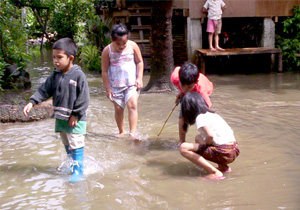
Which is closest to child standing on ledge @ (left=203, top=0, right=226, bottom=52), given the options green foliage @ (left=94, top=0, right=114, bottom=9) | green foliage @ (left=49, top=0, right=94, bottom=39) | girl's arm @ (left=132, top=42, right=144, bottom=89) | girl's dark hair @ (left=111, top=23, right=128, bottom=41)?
green foliage @ (left=94, top=0, right=114, bottom=9)

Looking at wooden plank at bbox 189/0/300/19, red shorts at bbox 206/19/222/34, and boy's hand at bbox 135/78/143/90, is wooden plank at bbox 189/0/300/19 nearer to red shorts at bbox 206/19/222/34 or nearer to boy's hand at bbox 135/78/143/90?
red shorts at bbox 206/19/222/34

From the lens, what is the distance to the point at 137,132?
5617 mm

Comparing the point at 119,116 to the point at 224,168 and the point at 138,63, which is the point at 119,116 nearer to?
the point at 138,63

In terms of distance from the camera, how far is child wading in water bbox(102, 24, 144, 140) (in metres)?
5.08

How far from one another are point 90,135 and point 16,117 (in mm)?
1558

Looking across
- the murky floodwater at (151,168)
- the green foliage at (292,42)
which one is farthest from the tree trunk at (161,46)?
the green foliage at (292,42)

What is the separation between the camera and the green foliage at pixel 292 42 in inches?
429

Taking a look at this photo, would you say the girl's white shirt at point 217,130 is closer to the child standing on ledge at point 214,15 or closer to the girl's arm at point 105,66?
the girl's arm at point 105,66

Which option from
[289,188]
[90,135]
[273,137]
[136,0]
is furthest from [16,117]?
[136,0]

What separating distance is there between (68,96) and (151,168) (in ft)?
3.97

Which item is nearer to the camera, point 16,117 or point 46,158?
point 46,158

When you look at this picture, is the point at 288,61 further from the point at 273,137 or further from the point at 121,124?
the point at 121,124

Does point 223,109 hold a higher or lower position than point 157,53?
lower

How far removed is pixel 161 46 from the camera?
8344mm
